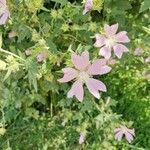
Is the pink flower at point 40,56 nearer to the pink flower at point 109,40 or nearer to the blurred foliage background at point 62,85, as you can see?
the blurred foliage background at point 62,85

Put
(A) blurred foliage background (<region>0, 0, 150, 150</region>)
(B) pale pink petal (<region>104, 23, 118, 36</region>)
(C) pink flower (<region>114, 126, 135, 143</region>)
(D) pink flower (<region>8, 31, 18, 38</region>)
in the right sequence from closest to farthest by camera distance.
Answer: (B) pale pink petal (<region>104, 23, 118, 36</region>)
(A) blurred foliage background (<region>0, 0, 150, 150</region>)
(D) pink flower (<region>8, 31, 18, 38</region>)
(C) pink flower (<region>114, 126, 135, 143</region>)

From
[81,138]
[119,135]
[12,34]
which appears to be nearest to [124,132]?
[119,135]

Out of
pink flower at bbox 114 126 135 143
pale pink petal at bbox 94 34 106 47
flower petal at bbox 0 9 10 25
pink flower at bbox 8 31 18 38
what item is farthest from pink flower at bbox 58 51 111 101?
pink flower at bbox 114 126 135 143

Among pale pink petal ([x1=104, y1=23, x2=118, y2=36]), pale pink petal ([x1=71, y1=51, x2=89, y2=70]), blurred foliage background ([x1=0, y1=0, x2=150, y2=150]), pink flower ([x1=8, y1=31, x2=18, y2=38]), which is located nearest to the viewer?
pale pink petal ([x1=71, y1=51, x2=89, y2=70])

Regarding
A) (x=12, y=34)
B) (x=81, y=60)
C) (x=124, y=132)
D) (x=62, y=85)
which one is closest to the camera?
(x=81, y=60)

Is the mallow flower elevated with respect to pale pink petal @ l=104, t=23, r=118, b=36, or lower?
lower

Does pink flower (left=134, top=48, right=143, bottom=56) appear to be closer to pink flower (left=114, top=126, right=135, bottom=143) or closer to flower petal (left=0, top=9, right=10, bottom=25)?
pink flower (left=114, top=126, right=135, bottom=143)

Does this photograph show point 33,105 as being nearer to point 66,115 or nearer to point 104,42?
point 66,115

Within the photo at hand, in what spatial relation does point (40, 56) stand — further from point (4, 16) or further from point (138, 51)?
point (138, 51)

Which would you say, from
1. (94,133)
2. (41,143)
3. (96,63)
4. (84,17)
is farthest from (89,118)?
(96,63)
